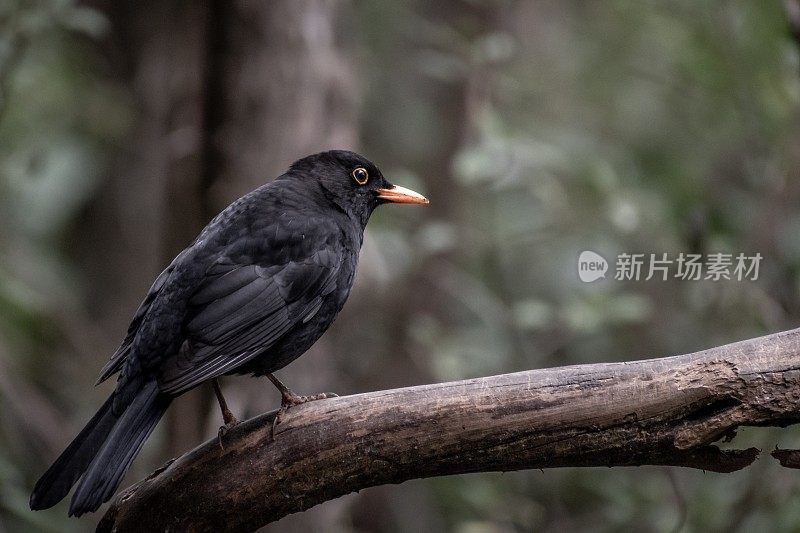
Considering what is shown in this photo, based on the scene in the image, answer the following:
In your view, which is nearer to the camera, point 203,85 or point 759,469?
point 759,469

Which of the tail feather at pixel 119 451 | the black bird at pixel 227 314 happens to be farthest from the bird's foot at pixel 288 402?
the tail feather at pixel 119 451

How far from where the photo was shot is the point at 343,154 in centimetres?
413

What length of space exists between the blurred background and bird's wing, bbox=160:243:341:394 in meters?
1.30

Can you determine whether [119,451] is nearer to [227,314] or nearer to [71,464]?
[71,464]

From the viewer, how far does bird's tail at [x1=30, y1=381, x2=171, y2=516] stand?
2.84m

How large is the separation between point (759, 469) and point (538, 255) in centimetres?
301

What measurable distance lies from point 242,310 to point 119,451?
2.24 feet

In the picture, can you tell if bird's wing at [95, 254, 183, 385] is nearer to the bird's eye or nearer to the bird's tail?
the bird's tail

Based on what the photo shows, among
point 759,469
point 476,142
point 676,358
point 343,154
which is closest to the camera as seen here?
point 676,358

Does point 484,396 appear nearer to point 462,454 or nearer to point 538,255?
point 462,454

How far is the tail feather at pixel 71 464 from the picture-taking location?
2920mm

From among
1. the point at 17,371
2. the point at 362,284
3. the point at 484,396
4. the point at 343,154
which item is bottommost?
the point at 17,371

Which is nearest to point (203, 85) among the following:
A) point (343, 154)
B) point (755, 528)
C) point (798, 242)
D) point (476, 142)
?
point (343, 154)

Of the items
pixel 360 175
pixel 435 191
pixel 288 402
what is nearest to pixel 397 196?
pixel 360 175
